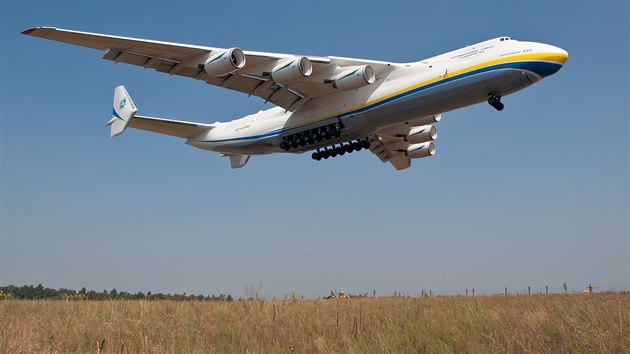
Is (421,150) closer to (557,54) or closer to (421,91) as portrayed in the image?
(421,91)

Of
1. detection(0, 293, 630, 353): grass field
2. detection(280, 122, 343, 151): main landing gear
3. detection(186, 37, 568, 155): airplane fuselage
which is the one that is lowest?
detection(0, 293, 630, 353): grass field

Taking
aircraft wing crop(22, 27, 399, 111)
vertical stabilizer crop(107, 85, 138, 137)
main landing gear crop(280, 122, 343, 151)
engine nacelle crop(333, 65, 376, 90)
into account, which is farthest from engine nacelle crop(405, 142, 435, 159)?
vertical stabilizer crop(107, 85, 138, 137)

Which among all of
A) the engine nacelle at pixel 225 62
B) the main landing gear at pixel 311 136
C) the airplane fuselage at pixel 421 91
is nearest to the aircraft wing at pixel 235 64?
the engine nacelle at pixel 225 62

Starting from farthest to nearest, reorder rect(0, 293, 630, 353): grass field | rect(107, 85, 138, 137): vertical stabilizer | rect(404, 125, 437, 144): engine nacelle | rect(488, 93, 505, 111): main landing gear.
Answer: rect(404, 125, 437, 144): engine nacelle < rect(107, 85, 138, 137): vertical stabilizer < rect(488, 93, 505, 111): main landing gear < rect(0, 293, 630, 353): grass field

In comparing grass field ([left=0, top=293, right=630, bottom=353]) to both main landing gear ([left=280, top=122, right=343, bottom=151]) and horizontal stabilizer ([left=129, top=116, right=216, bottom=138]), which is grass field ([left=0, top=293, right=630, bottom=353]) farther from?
horizontal stabilizer ([left=129, top=116, right=216, bottom=138])

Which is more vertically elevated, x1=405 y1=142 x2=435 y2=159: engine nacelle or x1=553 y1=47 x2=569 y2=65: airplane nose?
x1=553 y1=47 x2=569 y2=65: airplane nose

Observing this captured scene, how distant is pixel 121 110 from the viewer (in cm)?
2119

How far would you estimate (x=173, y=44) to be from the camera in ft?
51.2

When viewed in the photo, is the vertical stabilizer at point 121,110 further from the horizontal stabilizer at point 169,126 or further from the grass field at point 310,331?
the grass field at point 310,331

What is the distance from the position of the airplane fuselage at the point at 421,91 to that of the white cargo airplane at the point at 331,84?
1.1 inches

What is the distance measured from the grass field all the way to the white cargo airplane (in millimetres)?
8500

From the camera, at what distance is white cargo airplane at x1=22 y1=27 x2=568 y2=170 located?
1520 centimetres

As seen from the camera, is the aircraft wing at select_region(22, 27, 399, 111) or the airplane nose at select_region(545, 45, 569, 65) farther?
the aircraft wing at select_region(22, 27, 399, 111)

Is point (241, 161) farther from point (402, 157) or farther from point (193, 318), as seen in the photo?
point (193, 318)
